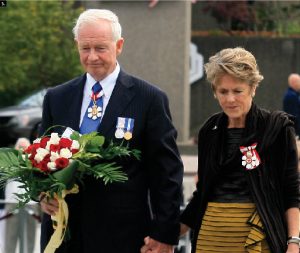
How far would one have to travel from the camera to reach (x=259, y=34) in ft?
86.7

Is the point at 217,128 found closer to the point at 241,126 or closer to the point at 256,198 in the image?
the point at 241,126

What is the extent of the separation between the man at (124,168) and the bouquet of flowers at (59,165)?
0.50 feet

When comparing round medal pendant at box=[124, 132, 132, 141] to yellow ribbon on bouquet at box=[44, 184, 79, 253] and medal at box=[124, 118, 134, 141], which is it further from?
yellow ribbon on bouquet at box=[44, 184, 79, 253]

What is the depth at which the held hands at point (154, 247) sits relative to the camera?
16.5 feet

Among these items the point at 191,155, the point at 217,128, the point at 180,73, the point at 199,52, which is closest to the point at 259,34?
the point at 199,52

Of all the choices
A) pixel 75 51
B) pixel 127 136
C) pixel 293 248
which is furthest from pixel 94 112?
pixel 75 51

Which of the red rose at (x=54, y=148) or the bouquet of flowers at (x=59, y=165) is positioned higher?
the red rose at (x=54, y=148)

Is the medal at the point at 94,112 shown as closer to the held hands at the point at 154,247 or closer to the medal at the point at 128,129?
the medal at the point at 128,129

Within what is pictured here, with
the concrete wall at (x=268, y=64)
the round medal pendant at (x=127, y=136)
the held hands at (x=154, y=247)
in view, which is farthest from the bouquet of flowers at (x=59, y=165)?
the concrete wall at (x=268, y=64)

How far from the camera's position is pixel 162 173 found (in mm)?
5023

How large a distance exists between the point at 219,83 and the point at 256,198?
1.94ft

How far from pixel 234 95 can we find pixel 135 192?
2.47ft

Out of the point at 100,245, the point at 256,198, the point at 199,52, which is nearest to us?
the point at 256,198

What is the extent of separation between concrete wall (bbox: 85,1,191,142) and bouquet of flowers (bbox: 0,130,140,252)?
58.4ft
